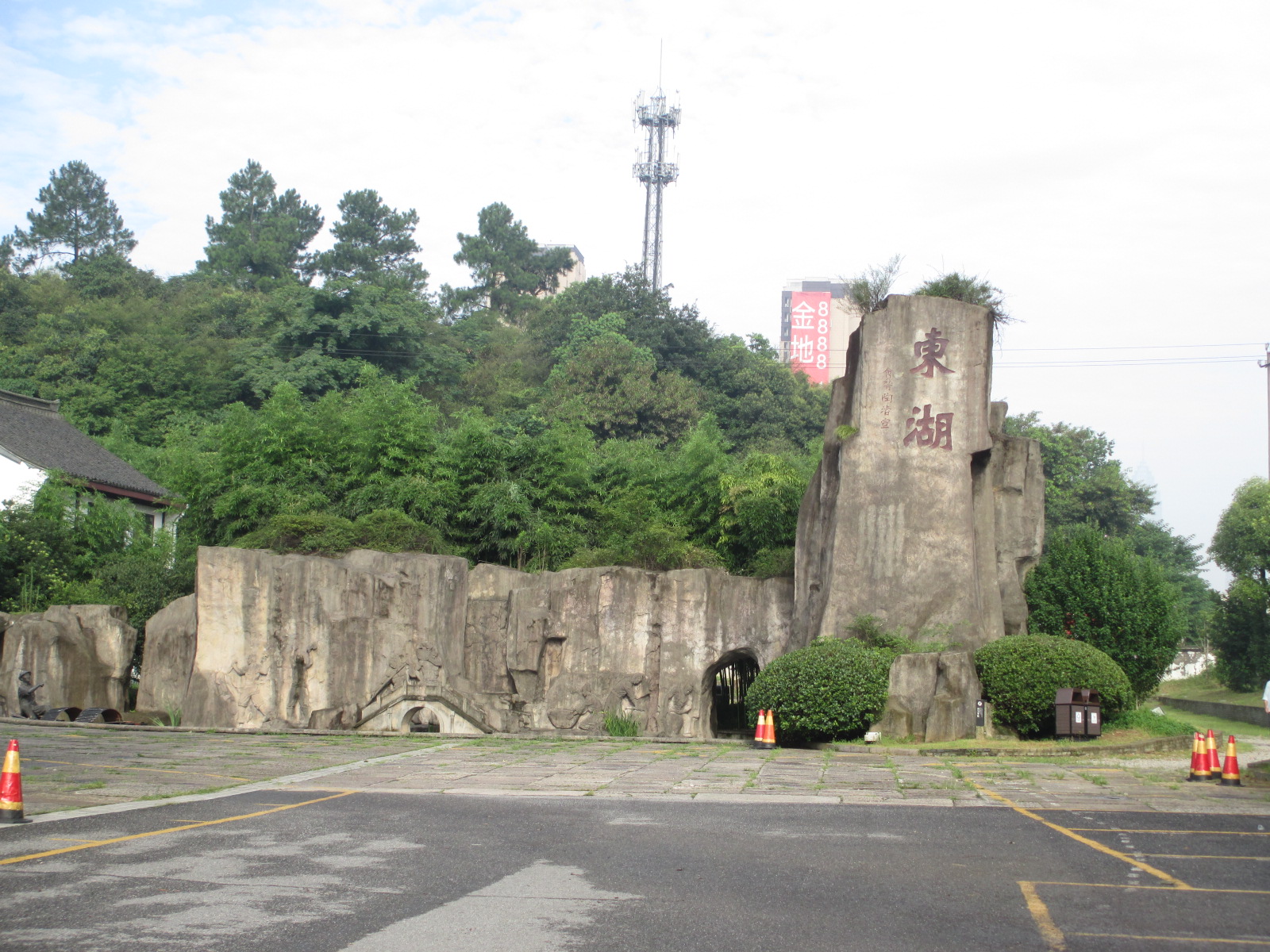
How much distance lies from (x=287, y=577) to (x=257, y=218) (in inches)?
1782

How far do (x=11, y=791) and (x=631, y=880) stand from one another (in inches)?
181

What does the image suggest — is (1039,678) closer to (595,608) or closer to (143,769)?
(595,608)

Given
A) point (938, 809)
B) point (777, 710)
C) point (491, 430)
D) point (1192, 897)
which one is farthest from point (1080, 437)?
point (1192, 897)

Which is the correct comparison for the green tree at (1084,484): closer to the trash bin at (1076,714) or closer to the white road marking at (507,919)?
the trash bin at (1076,714)

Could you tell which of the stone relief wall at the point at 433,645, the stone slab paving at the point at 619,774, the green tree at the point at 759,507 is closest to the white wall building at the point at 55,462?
the stone relief wall at the point at 433,645

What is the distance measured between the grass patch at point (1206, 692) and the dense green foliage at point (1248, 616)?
34 centimetres

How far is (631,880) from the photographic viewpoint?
639 centimetres

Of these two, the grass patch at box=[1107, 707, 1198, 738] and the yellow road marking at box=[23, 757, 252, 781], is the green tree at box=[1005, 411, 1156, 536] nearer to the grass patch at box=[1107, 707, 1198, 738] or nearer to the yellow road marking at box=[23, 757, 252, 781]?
the grass patch at box=[1107, 707, 1198, 738]

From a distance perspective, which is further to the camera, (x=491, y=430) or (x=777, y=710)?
(x=491, y=430)

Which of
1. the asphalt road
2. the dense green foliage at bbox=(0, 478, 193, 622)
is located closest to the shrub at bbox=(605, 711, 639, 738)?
the asphalt road

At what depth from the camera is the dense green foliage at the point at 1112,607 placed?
1800 centimetres

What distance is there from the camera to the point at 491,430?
82.9 feet

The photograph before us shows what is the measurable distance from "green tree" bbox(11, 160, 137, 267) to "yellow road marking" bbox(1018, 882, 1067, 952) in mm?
62122

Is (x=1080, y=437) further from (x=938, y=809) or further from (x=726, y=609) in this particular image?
(x=938, y=809)
